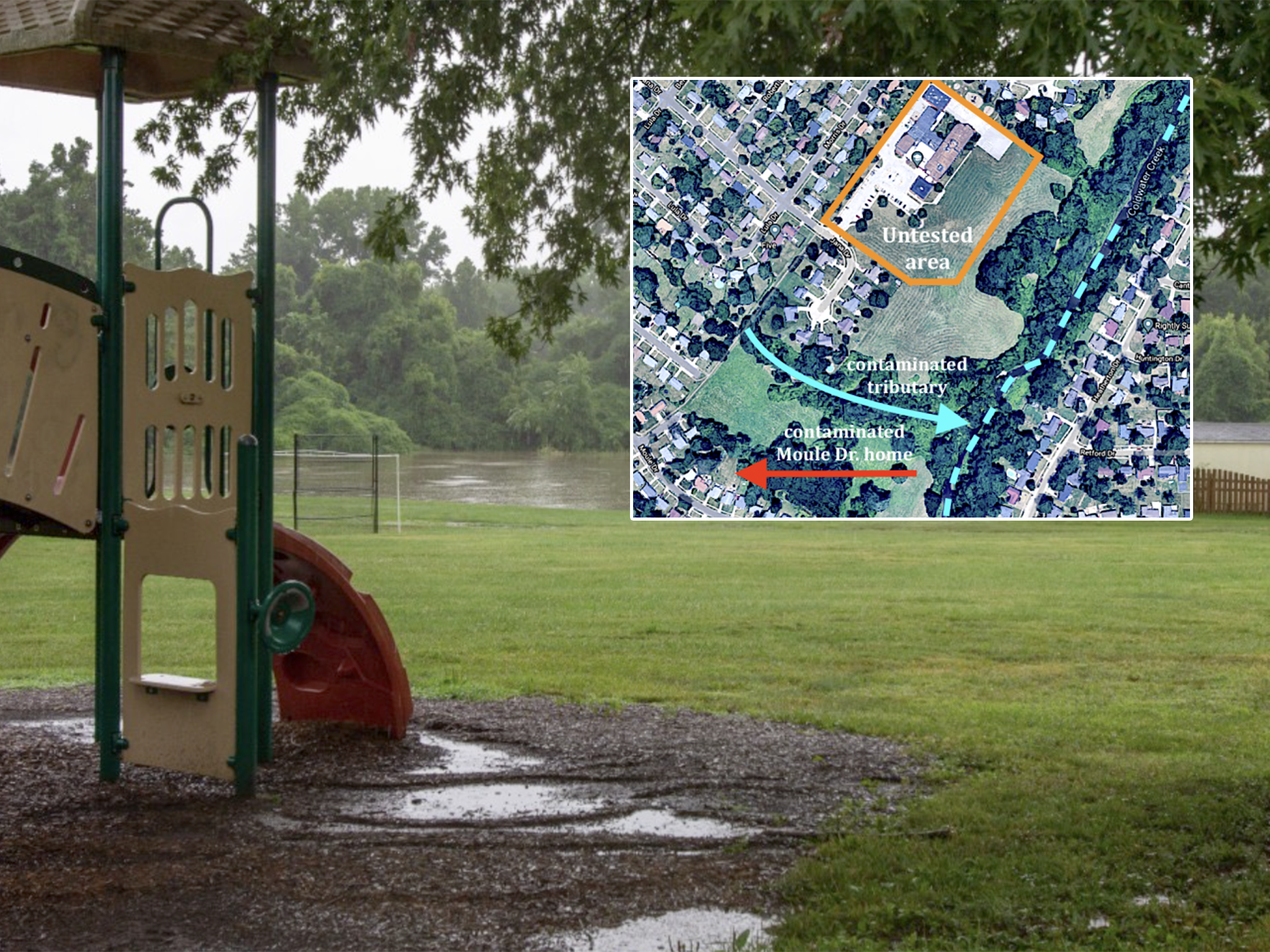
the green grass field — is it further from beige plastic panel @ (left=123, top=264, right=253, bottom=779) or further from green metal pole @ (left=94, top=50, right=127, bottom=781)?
green metal pole @ (left=94, top=50, right=127, bottom=781)

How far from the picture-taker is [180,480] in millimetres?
6418

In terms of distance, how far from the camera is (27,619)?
1295 centimetres

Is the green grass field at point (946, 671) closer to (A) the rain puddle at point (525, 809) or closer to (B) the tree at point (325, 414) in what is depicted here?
(A) the rain puddle at point (525, 809)

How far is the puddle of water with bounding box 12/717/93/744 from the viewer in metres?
7.38

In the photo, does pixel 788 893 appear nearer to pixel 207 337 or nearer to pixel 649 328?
pixel 649 328

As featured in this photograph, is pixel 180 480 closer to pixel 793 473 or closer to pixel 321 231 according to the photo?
pixel 793 473

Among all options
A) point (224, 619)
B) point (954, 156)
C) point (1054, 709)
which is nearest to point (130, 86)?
point (224, 619)

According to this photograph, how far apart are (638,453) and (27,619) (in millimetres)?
9455

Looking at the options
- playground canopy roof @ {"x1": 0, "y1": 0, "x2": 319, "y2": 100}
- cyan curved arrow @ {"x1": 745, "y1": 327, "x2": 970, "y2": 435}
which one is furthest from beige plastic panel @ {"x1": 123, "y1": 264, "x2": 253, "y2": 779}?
cyan curved arrow @ {"x1": 745, "y1": 327, "x2": 970, "y2": 435}

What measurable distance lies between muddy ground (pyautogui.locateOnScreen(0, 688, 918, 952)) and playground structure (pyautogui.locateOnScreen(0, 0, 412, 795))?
41 centimetres

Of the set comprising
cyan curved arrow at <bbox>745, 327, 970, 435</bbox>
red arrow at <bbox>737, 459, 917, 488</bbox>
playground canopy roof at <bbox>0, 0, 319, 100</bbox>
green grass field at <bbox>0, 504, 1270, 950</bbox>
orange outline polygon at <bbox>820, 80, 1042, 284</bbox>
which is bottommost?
green grass field at <bbox>0, 504, 1270, 950</bbox>

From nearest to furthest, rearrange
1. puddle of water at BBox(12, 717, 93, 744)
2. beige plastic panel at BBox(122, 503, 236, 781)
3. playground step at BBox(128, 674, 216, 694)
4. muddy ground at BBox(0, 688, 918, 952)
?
muddy ground at BBox(0, 688, 918, 952) < beige plastic panel at BBox(122, 503, 236, 781) < playground step at BBox(128, 674, 216, 694) < puddle of water at BBox(12, 717, 93, 744)

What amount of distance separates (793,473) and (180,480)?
278 cm

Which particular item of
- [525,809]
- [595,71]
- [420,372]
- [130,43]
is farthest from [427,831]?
[420,372]
